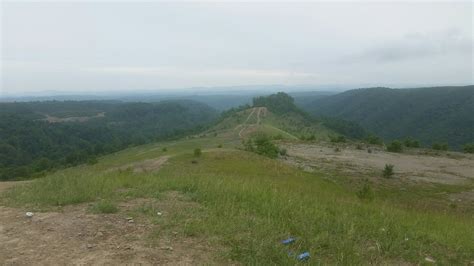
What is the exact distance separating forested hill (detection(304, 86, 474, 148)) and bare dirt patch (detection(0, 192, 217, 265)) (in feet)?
347

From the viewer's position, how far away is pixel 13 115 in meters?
122

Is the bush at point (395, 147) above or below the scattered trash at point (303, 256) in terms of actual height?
below

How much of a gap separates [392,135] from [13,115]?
129 meters

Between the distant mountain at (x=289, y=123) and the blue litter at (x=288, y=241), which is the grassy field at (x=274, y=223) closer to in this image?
the blue litter at (x=288, y=241)

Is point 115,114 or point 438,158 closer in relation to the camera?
point 438,158

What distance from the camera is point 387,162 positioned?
39.0 m

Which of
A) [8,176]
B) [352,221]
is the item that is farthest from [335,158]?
[8,176]

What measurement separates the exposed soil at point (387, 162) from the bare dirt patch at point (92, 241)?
27.9 metres

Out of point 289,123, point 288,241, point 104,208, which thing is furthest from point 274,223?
point 289,123

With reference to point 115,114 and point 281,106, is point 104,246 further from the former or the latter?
point 115,114

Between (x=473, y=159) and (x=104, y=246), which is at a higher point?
(x=104, y=246)

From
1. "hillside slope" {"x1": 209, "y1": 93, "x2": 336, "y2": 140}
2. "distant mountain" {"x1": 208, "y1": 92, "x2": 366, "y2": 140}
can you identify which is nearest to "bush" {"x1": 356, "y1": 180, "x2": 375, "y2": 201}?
"hillside slope" {"x1": 209, "y1": 93, "x2": 336, "y2": 140}

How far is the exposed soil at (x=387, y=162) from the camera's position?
1261 inches

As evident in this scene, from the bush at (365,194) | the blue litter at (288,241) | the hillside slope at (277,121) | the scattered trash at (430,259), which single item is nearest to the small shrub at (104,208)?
the blue litter at (288,241)
